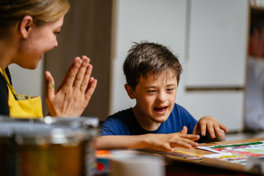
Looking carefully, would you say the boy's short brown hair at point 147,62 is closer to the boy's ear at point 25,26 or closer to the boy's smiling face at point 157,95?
the boy's smiling face at point 157,95

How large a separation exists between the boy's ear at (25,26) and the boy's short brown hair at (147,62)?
1.64 ft

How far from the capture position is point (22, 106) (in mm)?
1229

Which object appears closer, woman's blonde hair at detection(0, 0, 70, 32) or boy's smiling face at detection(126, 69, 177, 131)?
woman's blonde hair at detection(0, 0, 70, 32)

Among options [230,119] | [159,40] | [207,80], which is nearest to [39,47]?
[159,40]

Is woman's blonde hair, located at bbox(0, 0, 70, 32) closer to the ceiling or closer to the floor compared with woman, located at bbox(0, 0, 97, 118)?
closer to the ceiling

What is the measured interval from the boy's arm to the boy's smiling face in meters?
0.35

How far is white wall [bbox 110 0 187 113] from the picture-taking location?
7.81 feet

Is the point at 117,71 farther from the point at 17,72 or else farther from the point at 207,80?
the point at 207,80

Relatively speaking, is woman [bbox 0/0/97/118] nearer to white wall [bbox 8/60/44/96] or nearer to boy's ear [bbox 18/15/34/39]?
boy's ear [bbox 18/15/34/39]

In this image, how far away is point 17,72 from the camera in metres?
2.21

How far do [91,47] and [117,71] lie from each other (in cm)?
24

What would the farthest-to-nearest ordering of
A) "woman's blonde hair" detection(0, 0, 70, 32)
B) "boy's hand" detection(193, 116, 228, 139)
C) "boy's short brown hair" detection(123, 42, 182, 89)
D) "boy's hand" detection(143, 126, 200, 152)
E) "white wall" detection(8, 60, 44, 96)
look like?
"white wall" detection(8, 60, 44, 96) → "boy's short brown hair" detection(123, 42, 182, 89) → "boy's hand" detection(193, 116, 228, 139) → "woman's blonde hair" detection(0, 0, 70, 32) → "boy's hand" detection(143, 126, 200, 152)

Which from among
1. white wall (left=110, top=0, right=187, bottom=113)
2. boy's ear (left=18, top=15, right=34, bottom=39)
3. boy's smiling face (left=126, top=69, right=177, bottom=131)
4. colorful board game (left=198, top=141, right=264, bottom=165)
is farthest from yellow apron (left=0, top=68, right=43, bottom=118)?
white wall (left=110, top=0, right=187, bottom=113)

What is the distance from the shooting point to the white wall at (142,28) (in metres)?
2.38
